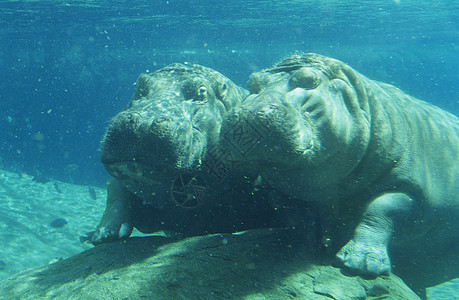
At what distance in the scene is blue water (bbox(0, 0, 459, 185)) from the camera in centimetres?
2119

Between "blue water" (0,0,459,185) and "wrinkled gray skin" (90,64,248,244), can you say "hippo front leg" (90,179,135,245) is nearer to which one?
"wrinkled gray skin" (90,64,248,244)

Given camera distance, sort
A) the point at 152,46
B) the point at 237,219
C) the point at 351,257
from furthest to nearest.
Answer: the point at 152,46
the point at 237,219
the point at 351,257

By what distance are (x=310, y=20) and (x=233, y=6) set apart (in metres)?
6.82

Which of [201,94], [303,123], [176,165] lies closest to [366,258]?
[303,123]

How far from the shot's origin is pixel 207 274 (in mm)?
2699

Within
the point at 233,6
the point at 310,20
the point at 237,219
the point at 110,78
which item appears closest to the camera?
the point at 237,219

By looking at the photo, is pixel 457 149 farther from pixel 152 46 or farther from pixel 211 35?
pixel 152 46

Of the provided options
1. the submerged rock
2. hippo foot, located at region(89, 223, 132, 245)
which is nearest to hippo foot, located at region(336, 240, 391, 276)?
the submerged rock

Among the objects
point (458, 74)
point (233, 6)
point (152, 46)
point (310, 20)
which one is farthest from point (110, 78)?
point (458, 74)

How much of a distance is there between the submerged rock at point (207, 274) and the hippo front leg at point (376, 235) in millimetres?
136

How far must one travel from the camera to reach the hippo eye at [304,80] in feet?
10.6

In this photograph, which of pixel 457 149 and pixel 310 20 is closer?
pixel 457 149

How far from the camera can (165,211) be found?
13.0 ft

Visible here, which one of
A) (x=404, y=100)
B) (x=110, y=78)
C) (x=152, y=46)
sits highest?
(x=404, y=100)
